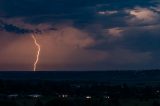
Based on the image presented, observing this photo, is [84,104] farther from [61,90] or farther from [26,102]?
[61,90]

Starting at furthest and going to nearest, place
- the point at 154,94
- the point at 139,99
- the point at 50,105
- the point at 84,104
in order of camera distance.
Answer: the point at 154,94, the point at 139,99, the point at 84,104, the point at 50,105

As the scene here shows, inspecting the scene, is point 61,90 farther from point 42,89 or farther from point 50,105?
point 50,105

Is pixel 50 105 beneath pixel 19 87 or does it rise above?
beneath

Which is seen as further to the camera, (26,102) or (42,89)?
(42,89)

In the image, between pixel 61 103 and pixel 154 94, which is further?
pixel 154 94

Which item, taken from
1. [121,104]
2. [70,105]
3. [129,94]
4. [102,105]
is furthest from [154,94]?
[70,105]

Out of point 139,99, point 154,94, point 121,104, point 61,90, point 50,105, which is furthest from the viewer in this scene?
point 61,90

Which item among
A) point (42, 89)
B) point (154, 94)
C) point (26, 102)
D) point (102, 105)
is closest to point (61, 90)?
point (42, 89)

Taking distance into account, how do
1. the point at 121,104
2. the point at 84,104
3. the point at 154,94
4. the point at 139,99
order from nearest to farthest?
the point at 84,104 < the point at 121,104 < the point at 139,99 < the point at 154,94

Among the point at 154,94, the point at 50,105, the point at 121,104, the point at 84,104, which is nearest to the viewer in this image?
the point at 50,105
